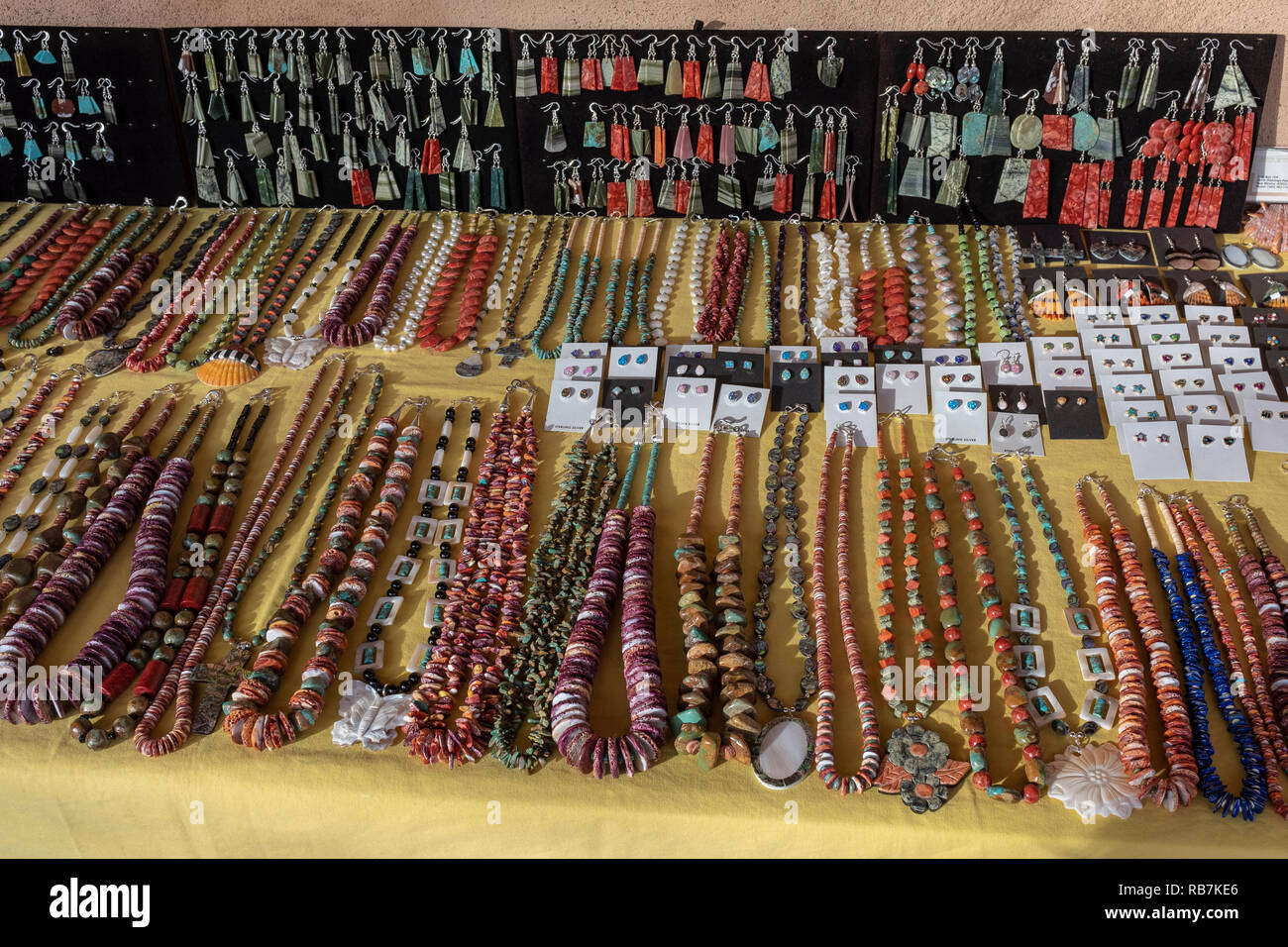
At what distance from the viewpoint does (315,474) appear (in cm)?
275

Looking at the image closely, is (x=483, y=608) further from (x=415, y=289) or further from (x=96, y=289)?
(x=96, y=289)

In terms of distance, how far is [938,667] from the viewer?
220 cm

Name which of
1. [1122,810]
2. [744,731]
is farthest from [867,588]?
[1122,810]

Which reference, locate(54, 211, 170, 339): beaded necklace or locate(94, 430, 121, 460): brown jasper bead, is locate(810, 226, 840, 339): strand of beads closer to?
locate(94, 430, 121, 460): brown jasper bead

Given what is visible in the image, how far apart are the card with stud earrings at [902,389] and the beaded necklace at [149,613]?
202 centimetres

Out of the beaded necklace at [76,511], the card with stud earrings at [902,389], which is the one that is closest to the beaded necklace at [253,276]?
the beaded necklace at [76,511]

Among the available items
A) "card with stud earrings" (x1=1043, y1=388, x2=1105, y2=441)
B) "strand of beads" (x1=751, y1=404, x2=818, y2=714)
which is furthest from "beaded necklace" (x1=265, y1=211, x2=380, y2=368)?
"card with stud earrings" (x1=1043, y1=388, x2=1105, y2=441)

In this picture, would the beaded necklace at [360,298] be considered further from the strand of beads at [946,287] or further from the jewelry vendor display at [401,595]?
the strand of beads at [946,287]

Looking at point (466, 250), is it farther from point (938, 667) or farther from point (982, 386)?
point (938, 667)

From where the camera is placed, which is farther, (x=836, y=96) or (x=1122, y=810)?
(x=836, y=96)

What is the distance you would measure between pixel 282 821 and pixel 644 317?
194cm

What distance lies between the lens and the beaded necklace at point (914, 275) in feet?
10.3

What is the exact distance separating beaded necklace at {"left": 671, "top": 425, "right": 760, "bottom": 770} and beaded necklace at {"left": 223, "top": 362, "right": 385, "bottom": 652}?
104cm

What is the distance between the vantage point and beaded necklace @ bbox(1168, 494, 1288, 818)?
1.99 m
